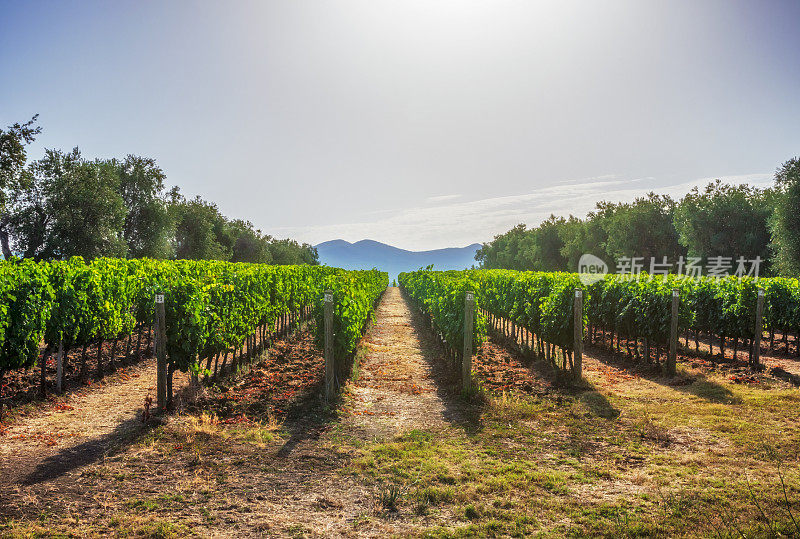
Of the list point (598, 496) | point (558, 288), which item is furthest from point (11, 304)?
point (558, 288)

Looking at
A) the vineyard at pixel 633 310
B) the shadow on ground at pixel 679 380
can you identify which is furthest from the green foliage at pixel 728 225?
the shadow on ground at pixel 679 380

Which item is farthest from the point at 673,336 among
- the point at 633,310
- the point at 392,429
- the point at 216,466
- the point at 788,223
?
the point at 788,223

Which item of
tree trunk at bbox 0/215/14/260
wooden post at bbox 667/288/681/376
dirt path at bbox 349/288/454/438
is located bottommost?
dirt path at bbox 349/288/454/438

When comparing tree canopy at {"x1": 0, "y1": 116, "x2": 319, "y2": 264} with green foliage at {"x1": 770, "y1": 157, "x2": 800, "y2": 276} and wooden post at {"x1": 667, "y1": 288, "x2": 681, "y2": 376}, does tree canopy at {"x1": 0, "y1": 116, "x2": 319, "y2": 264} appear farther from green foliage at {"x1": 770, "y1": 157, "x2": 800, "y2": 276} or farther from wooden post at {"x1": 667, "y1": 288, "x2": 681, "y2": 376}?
green foliage at {"x1": 770, "y1": 157, "x2": 800, "y2": 276}

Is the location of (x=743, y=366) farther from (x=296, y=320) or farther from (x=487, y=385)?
(x=296, y=320)

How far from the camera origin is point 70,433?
7.86 meters

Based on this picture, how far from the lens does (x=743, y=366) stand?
13.4 metres

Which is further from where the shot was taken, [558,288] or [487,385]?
[558,288]

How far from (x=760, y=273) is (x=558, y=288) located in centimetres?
3547

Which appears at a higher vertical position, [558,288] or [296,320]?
[558,288]

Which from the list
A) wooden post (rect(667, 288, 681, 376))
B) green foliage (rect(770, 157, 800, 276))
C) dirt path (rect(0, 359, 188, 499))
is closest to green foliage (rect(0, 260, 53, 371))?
dirt path (rect(0, 359, 188, 499))

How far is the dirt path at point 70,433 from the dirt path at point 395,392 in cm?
397

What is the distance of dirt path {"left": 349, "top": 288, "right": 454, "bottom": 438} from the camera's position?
28.0 ft

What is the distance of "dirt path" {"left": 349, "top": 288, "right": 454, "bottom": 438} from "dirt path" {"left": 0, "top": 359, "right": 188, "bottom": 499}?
13.0ft
